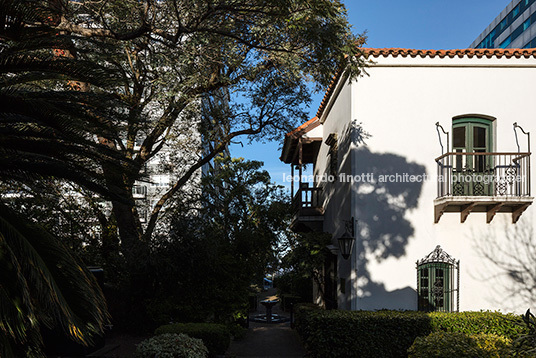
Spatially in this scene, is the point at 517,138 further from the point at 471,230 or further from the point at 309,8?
the point at 309,8

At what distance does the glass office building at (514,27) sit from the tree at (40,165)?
57.2 m

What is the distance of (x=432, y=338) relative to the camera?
9.09 meters

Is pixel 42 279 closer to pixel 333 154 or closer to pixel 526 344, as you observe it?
pixel 526 344

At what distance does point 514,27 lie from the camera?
6134 cm

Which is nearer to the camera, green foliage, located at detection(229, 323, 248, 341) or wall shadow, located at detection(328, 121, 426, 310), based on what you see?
wall shadow, located at detection(328, 121, 426, 310)

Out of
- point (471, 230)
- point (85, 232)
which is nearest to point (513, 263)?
point (471, 230)

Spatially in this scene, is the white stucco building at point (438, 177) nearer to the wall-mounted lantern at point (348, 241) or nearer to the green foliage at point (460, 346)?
the wall-mounted lantern at point (348, 241)

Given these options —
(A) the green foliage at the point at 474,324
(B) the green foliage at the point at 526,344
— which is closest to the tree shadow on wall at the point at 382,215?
(A) the green foliage at the point at 474,324

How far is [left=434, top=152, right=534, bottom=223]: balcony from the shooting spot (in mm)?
12938

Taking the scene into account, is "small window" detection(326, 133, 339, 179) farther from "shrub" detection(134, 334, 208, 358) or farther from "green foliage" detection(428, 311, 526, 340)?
"shrub" detection(134, 334, 208, 358)

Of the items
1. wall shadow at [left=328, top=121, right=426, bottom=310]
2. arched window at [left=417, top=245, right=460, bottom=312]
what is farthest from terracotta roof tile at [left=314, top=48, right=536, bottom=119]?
arched window at [left=417, top=245, right=460, bottom=312]

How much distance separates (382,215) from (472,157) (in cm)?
288

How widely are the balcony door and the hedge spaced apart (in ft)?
10.9

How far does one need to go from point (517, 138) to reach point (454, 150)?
5.48 ft
